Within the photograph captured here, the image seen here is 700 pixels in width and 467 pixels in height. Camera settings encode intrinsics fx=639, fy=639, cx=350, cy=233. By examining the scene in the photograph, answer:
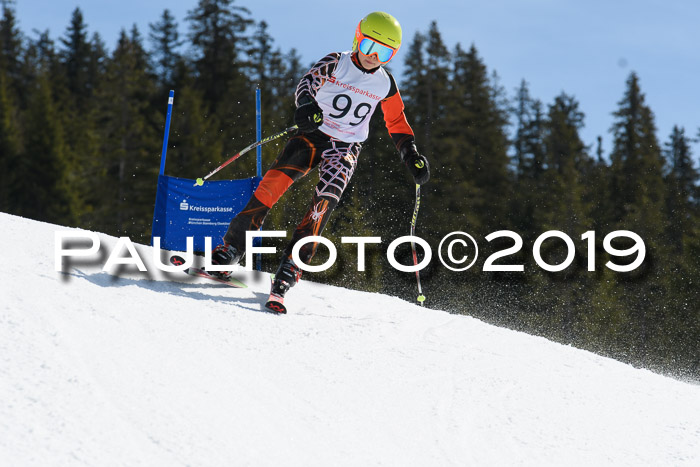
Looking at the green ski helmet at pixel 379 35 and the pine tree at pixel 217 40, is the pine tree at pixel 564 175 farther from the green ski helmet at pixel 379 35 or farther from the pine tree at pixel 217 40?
the green ski helmet at pixel 379 35

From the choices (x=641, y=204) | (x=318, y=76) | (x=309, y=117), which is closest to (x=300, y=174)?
(x=309, y=117)

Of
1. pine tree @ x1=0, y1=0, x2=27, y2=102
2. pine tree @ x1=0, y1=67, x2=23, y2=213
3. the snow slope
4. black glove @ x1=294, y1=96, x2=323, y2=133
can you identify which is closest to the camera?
the snow slope

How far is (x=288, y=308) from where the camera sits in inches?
186

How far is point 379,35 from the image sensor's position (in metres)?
4.67

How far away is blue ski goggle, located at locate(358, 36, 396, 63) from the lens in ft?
15.4

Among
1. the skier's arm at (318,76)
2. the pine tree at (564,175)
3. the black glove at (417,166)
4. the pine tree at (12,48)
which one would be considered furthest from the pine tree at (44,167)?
the skier's arm at (318,76)

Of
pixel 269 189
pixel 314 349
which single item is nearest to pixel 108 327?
pixel 314 349

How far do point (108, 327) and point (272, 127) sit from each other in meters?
27.7

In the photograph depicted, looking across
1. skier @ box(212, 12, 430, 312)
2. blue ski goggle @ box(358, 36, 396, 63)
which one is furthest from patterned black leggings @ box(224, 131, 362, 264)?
blue ski goggle @ box(358, 36, 396, 63)

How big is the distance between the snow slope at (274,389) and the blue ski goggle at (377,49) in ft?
6.41

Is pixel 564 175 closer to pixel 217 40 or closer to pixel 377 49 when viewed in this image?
pixel 217 40

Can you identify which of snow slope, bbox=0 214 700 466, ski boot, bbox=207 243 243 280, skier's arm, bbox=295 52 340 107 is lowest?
snow slope, bbox=0 214 700 466

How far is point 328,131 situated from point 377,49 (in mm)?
715

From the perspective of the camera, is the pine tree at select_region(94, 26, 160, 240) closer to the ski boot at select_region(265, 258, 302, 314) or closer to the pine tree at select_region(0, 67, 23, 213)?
the pine tree at select_region(0, 67, 23, 213)
